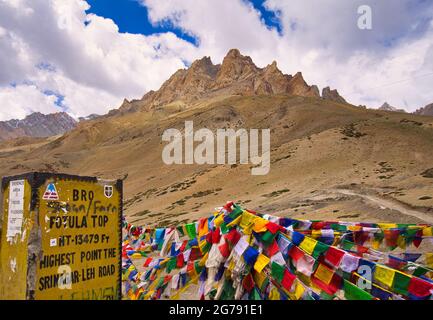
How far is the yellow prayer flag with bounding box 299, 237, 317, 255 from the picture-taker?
18.9ft

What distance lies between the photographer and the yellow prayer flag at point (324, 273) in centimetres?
547

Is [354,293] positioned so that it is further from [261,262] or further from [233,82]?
[233,82]

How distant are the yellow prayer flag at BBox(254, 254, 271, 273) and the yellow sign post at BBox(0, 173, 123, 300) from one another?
95.6 inches

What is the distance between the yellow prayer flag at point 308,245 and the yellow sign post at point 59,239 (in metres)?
3.17

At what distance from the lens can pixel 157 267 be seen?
7898 mm

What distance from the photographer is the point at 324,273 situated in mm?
5551

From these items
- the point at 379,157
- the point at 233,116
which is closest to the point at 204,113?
the point at 233,116

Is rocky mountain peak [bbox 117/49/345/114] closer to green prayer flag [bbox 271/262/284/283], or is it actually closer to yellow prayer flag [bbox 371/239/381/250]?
yellow prayer flag [bbox 371/239/381/250]

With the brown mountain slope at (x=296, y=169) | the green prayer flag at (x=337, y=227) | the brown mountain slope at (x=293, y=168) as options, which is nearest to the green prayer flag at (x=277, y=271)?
the green prayer flag at (x=337, y=227)

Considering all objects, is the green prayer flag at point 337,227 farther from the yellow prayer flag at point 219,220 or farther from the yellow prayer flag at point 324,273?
the yellow prayer flag at point 324,273

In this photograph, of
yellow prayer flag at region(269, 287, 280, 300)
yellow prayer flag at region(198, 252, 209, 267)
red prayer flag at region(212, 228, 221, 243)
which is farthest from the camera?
yellow prayer flag at region(198, 252, 209, 267)

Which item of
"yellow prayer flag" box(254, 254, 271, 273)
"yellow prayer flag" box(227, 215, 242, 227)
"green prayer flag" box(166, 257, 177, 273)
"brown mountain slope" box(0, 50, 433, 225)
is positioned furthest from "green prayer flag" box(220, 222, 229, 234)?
"brown mountain slope" box(0, 50, 433, 225)

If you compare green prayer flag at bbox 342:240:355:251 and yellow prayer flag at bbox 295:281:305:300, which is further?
Answer: green prayer flag at bbox 342:240:355:251
